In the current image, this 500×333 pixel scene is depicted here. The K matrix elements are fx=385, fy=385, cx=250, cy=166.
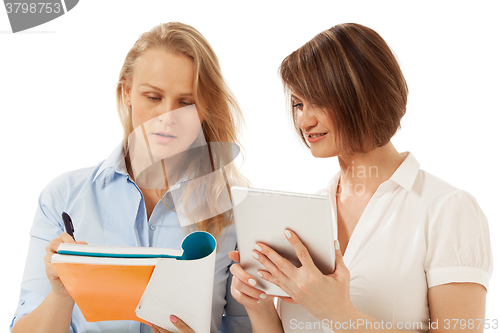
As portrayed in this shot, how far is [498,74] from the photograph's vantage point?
180 centimetres

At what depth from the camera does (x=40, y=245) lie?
1.28 meters

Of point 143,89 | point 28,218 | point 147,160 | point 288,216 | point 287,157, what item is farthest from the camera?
point 28,218

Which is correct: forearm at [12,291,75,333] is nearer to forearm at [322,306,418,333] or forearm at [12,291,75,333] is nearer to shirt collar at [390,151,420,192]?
forearm at [322,306,418,333]

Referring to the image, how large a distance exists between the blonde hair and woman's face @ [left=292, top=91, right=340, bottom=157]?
282 mm

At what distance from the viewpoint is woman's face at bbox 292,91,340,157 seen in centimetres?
123

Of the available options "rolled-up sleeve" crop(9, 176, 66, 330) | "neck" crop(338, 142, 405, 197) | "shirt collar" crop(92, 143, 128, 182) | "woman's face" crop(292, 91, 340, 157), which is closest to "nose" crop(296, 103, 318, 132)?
"woman's face" crop(292, 91, 340, 157)

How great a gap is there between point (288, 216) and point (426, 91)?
122cm

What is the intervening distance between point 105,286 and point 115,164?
0.52m

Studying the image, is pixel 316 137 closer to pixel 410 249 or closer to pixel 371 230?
pixel 371 230

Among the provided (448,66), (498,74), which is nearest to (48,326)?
(448,66)

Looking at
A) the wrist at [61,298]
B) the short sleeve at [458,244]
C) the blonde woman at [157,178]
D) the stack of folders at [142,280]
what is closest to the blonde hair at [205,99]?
the blonde woman at [157,178]

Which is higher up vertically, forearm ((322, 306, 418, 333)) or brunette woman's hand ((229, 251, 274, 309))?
brunette woman's hand ((229, 251, 274, 309))

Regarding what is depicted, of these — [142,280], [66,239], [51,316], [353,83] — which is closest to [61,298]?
[51,316]

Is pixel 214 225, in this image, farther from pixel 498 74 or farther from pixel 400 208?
pixel 498 74
